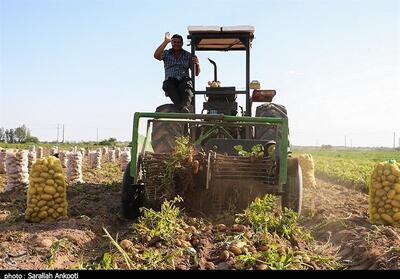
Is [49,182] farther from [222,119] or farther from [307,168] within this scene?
[307,168]

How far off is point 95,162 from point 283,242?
45.2 feet

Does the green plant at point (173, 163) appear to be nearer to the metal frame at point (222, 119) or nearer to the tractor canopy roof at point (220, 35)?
the metal frame at point (222, 119)

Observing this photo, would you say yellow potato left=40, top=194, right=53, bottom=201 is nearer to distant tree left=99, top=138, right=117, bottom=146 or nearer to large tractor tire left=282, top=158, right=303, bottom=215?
large tractor tire left=282, top=158, right=303, bottom=215

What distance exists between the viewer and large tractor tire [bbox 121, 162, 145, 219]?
233 inches

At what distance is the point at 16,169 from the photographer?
10.1 meters

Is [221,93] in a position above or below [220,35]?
below

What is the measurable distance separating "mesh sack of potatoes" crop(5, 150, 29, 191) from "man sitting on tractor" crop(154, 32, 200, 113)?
174 inches

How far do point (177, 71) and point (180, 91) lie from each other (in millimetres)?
300

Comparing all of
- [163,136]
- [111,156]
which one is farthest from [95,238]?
[111,156]

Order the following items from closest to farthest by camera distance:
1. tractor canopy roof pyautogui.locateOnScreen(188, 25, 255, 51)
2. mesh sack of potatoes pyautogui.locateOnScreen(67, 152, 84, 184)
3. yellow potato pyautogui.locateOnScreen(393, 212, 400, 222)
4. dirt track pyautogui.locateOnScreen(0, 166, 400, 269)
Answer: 1. dirt track pyautogui.locateOnScreen(0, 166, 400, 269)
2. yellow potato pyautogui.locateOnScreen(393, 212, 400, 222)
3. tractor canopy roof pyautogui.locateOnScreen(188, 25, 255, 51)
4. mesh sack of potatoes pyautogui.locateOnScreen(67, 152, 84, 184)

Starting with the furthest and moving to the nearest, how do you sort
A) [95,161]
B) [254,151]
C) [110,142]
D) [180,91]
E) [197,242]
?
[110,142] → [95,161] → [180,91] → [254,151] → [197,242]

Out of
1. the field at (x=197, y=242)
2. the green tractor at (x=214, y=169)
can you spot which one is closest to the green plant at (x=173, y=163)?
the green tractor at (x=214, y=169)

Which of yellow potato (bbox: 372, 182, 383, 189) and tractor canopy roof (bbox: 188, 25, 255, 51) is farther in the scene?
tractor canopy roof (bbox: 188, 25, 255, 51)

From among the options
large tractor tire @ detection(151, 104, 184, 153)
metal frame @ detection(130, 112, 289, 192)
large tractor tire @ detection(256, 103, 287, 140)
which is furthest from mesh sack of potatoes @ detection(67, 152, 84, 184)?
metal frame @ detection(130, 112, 289, 192)
